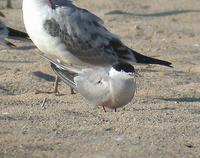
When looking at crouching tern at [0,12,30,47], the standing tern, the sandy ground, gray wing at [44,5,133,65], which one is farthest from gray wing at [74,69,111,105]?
crouching tern at [0,12,30,47]

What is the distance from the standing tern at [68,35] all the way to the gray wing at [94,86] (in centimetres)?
72

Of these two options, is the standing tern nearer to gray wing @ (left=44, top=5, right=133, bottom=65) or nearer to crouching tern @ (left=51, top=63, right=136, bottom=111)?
gray wing @ (left=44, top=5, right=133, bottom=65)

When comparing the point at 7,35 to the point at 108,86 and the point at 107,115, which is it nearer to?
the point at 108,86

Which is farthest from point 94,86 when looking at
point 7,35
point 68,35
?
point 7,35

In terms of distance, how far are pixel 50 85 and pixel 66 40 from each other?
80 cm

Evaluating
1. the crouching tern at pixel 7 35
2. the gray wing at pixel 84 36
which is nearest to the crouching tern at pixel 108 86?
the gray wing at pixel 84 36

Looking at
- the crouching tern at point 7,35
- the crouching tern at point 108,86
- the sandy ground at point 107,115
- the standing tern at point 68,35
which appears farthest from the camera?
the crouching tern at point 7,35

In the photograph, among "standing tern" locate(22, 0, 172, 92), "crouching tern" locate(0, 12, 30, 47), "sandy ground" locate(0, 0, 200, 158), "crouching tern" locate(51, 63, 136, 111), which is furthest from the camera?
"crouching tern" locate(0, 12, 30, 47)

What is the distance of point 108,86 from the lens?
278 inches

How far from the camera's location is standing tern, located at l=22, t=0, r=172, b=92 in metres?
8.06

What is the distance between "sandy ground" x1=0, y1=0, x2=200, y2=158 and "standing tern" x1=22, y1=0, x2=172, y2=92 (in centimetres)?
46

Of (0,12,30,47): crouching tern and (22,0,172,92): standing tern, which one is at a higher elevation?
(22,0,172,92): standing tern

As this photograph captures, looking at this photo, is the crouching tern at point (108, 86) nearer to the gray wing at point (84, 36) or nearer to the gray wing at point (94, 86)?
the gray wing at point (94, 86)

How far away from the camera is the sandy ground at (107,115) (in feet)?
18.3
